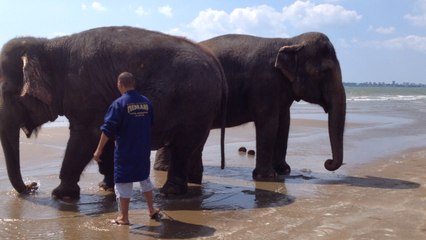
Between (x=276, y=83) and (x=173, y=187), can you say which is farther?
(x=276, y=83)

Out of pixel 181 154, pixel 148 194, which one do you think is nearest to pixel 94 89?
pixel 181 154

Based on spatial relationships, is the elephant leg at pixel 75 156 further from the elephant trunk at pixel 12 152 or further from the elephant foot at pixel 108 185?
the elephant foot at pixel 108 185

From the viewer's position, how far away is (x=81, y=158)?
6812mm

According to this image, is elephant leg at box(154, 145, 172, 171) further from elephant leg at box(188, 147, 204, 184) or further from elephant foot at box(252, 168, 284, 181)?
elephant foot at box(252, 168, 284, 181)

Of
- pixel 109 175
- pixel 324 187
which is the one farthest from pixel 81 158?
pixel 324 187

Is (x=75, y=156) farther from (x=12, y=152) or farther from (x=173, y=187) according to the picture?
(x=173, y=187)

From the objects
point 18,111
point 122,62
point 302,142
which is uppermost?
point 122,62

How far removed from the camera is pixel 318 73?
9.16 m

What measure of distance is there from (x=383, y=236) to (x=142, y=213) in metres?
2.46

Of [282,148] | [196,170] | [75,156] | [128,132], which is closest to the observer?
[128,132]

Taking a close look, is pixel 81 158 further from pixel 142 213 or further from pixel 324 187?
pixel 324 187

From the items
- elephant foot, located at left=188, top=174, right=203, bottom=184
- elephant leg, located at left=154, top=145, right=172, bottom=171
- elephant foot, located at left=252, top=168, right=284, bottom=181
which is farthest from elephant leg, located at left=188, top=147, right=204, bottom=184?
elephant leg, located at left=154, top=145, right=172, bottom=171

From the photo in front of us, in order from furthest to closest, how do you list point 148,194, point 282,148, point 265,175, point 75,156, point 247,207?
1. point 282,148
2. point 265,175
3. point 75,156
4. point 247,207
5. point 148,194

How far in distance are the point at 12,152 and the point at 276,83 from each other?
4.13m
